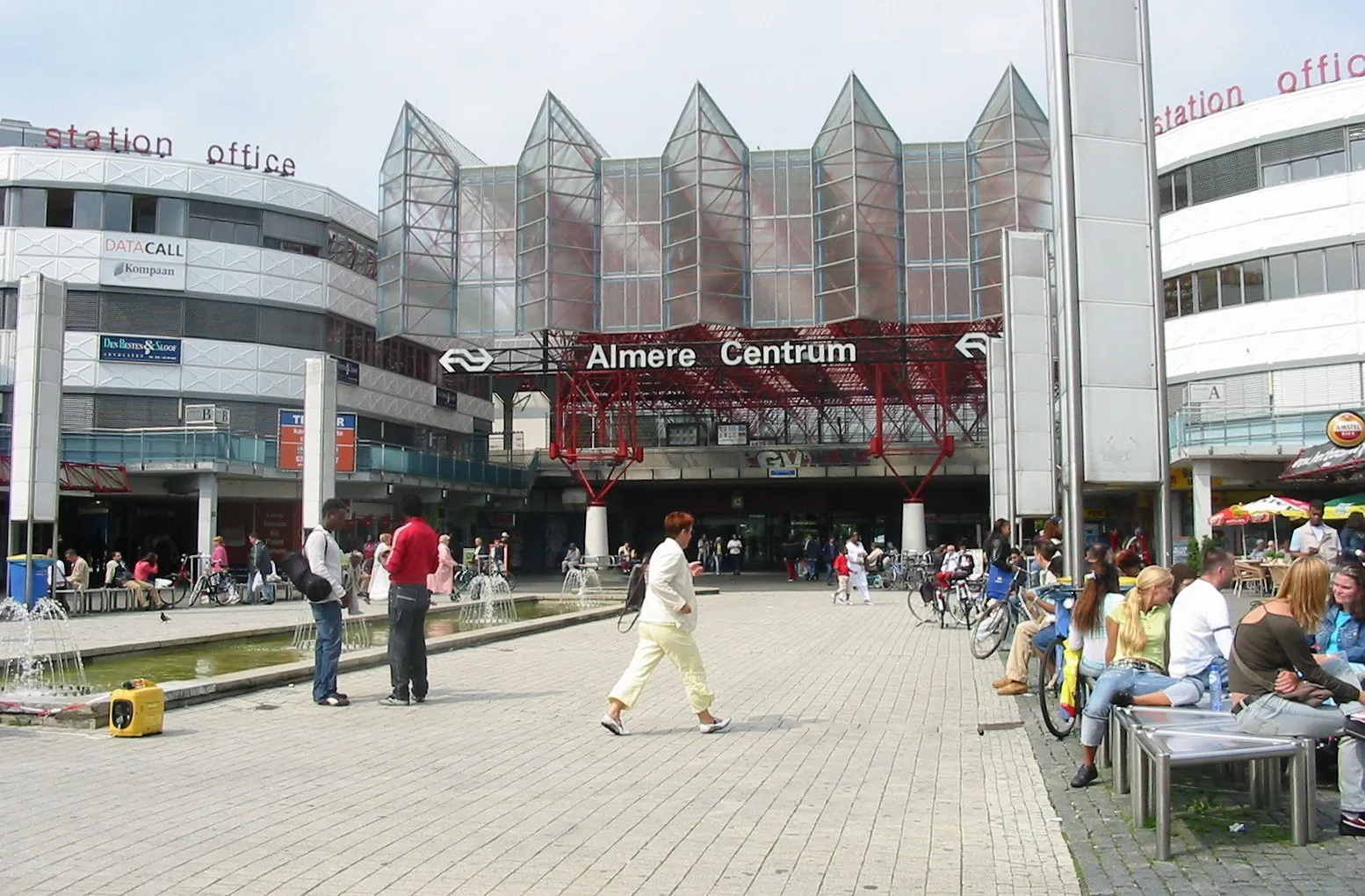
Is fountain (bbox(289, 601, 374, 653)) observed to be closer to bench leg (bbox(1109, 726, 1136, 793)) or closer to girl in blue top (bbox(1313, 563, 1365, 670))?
bench leg (bbox(1109, 726, 1136, 793))

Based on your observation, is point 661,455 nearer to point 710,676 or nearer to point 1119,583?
point 710,676

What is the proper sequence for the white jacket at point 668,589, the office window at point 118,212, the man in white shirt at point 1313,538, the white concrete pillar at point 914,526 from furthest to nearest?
the white concrete pillar at point 914,526 < the office window at point 118,212 < the man in white shirt at point 1313,538 < the white jacket at point 668,589

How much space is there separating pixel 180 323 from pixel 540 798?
132 feet

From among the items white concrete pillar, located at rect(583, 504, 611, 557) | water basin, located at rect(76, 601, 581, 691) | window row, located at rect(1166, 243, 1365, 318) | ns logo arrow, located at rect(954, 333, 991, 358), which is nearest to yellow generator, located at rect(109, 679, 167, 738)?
water basin, located at rect(76, 601, 581, 691)

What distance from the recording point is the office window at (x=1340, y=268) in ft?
125

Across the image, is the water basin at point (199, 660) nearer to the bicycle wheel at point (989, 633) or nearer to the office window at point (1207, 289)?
the bicycle wheel at point (989, 633)

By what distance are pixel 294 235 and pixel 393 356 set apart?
309 inches

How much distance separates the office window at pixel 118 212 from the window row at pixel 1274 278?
33.6 m

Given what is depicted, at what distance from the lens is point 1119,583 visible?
9344mm

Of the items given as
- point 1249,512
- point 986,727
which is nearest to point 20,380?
point 986,727

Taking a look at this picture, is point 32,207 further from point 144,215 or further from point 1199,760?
point 1199,760

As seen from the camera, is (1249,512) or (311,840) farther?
(1249,512)

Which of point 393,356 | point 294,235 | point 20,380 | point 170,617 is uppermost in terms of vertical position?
point 294,235

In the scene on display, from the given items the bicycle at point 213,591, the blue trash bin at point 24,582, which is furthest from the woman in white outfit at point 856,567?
the blue trash bin at point 24,582
